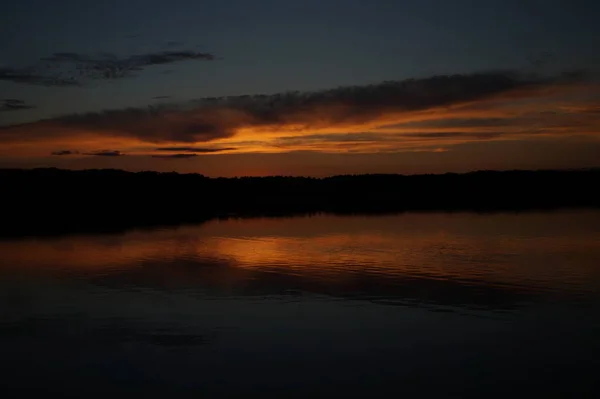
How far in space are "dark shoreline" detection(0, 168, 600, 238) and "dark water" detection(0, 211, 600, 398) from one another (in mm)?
16234

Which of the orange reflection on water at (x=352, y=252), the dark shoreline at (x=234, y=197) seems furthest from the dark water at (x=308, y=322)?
the dark shoreline at (x=234, y=197)

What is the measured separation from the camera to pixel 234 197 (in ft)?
228

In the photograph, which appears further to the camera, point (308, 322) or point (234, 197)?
point (234, 197)

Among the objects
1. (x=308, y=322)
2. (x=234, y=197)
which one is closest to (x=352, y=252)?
(x=308, y=322)

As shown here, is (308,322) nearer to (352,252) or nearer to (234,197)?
(352,252)

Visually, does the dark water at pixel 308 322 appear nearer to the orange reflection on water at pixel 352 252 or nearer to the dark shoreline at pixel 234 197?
the orange reflection on water at pixel 352 252

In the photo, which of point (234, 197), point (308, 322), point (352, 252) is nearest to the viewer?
point (308, 322)

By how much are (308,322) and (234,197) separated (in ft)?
191

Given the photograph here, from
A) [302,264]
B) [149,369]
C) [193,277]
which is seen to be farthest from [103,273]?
[149,369]

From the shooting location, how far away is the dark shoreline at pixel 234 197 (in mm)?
42875

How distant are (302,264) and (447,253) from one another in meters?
4.83

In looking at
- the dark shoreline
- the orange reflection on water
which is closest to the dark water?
the orange reflection on water

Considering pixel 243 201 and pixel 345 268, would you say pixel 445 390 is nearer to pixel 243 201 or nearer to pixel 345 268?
pixel 345 268

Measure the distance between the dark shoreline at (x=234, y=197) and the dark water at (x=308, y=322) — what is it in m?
16.2
